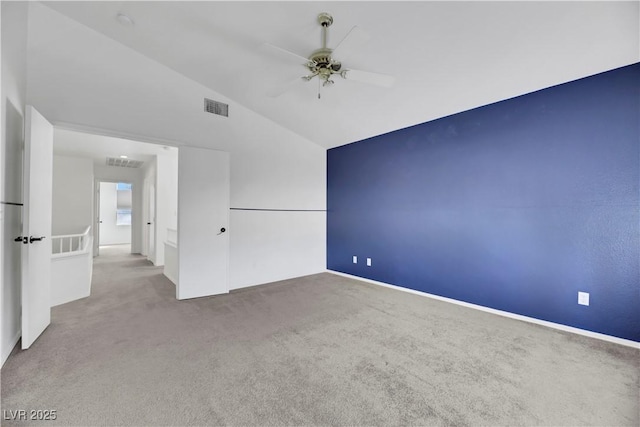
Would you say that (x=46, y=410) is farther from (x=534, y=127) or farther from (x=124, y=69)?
(x=534, y=127)

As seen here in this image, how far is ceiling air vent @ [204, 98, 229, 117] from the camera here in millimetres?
3875

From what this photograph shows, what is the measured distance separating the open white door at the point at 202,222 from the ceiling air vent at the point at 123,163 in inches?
171

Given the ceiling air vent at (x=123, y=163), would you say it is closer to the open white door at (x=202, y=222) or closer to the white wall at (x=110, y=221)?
the white wall at (x=110, y=221)

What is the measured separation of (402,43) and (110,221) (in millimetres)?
11537

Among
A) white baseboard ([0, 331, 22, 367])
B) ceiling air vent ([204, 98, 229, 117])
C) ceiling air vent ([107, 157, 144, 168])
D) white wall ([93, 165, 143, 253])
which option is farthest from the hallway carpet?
white wall ([93, 165, 143, 253])

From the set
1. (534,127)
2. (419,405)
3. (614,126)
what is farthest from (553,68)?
(419,405)

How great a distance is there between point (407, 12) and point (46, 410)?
144 inches

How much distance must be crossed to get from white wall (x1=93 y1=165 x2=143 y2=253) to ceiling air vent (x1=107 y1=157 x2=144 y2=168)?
23 centimetres

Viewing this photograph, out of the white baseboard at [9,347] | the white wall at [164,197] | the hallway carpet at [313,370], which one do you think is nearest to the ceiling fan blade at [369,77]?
the hallway carpet at [313,370]

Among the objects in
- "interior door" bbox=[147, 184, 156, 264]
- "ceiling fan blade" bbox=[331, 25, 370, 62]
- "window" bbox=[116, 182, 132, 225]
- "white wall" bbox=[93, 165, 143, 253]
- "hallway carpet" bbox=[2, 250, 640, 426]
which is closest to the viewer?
"hallway carpet" bbox=[2, 250, 640, 426]

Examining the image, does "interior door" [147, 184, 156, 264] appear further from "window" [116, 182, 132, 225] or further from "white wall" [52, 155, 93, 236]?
"window" [116, 182, 132, 225]

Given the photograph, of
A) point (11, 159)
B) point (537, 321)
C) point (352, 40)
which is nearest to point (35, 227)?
point (11, 159)

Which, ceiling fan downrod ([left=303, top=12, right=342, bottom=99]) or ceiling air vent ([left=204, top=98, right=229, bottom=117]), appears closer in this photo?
ceiling fan downrod ([left=303, top=12, right=342, bottom=99])

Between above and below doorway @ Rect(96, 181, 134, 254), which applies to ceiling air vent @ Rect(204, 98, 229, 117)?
above
